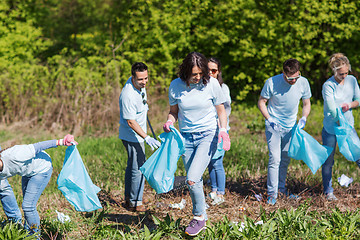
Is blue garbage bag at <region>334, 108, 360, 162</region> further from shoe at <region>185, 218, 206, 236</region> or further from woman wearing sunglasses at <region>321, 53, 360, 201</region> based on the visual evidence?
shoe at <region>185, 218, 206, 236</region>

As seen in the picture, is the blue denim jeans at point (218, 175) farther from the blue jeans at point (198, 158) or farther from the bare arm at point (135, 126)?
the bare arm at point (135, 126)

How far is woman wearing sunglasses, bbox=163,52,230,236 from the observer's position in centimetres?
342

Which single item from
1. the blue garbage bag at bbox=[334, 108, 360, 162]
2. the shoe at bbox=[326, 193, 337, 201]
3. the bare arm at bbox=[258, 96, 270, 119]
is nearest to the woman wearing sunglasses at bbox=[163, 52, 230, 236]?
the bare arm at bbox=[258, 96, 270, 119]

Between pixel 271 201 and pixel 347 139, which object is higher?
pixel 347 139

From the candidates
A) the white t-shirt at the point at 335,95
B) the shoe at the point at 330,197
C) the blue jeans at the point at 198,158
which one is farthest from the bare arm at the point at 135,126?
the shoe at the point at 330,197

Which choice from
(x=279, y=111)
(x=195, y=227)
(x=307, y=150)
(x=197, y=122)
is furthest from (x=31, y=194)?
(x=307, y=150)

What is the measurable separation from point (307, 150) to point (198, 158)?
4.89 feet

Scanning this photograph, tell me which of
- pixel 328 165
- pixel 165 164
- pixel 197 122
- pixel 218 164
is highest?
pixel 197 122

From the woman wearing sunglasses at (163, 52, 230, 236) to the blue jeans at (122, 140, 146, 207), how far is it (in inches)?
30.9

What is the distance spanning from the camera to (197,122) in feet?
11.5

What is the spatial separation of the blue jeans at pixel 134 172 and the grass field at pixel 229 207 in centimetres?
20

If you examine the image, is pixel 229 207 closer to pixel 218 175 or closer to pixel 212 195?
pixel 212 195

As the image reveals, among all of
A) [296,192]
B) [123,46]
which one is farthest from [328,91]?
[123,46]

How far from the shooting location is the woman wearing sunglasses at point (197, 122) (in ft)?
11.2
